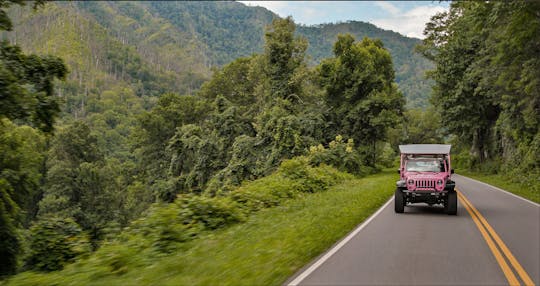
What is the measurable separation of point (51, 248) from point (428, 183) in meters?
12.0

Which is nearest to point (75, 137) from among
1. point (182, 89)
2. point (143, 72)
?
point (182, 89)

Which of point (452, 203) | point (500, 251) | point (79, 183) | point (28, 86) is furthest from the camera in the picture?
point (79, 183)

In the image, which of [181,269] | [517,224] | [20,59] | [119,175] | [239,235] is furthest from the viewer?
[119,175]

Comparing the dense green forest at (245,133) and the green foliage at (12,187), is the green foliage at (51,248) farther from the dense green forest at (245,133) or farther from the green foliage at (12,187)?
the green foliage at (12,187)

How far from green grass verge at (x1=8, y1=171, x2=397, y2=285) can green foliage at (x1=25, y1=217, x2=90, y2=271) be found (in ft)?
5.98

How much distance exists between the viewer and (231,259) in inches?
307

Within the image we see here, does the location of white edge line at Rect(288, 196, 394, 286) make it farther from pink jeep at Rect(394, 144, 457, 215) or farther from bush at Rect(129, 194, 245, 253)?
bush at Rect(129, 194, 245, 253)

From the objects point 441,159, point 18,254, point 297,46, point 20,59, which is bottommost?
point 18,254

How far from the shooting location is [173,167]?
49281 millimetres

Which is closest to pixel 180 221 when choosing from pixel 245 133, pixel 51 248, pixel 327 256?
pixel 51 248

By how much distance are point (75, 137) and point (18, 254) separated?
45.4 meters

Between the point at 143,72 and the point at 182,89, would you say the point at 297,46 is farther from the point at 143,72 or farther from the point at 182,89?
the point at 143,72

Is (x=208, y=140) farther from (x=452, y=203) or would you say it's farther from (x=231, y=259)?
(x=231, y=259)

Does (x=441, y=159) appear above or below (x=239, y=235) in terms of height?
above
